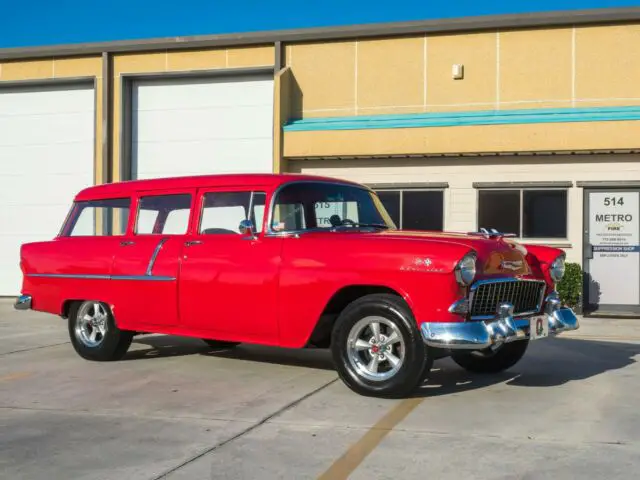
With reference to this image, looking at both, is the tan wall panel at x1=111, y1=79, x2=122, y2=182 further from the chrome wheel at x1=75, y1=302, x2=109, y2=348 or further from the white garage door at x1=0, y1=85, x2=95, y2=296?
the chrome wheel at x1=75, y1=302, x2=109, y2=348

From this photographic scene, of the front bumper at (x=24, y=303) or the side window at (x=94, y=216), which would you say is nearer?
the side window at (x=94, y=216)

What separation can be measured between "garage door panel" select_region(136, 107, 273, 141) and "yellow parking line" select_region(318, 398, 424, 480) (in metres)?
11.4

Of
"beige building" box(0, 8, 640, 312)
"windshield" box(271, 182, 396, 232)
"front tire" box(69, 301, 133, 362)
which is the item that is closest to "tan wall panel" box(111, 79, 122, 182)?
"beige building" box(0, 8, 640, 312)

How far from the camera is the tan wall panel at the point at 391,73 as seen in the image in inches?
588

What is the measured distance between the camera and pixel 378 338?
18.4ft

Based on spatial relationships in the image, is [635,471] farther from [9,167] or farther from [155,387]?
[9,167]

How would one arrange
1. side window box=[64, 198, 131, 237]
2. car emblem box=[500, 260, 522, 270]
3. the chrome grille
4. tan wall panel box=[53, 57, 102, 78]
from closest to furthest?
A: the chrome grille, car emblem box=[500, 260, 522, 270], side window box=[64, 198, 131, 237], tan wall panel box=[53, 57, 102, 78]

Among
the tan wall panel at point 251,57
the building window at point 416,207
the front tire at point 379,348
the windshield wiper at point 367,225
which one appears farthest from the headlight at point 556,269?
the tan wall panel at point 251,57

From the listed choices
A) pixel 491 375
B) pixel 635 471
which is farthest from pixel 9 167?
pixel 635 471

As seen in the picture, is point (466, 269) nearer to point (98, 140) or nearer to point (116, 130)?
point (116, 130)

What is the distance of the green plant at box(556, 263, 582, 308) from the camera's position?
43.8 ft

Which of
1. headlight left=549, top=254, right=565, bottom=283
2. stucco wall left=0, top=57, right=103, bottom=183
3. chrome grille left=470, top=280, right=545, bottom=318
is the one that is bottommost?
chrome grille left=470, top=280, right=545, bottom=318

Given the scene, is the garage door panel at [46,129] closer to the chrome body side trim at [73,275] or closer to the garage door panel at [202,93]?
the garage door panel at [202,93]

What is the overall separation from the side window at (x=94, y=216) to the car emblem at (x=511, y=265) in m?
3.84
